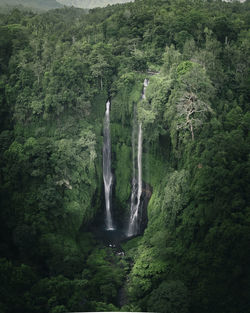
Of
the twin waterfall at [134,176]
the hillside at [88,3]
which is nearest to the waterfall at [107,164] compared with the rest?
the twin waterfall at [134,176]

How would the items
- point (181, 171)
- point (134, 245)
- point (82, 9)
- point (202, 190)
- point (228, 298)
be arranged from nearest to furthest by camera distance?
1. point (228, 298)
2. point (202, 190)
3. point (181, 171)
4. point (134, 245)
5. point (82, 9)

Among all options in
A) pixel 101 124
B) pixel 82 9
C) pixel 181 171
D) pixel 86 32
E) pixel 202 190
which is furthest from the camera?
pixel 82 9

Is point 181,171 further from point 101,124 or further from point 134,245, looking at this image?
point 101,124

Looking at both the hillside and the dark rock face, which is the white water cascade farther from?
the hillside

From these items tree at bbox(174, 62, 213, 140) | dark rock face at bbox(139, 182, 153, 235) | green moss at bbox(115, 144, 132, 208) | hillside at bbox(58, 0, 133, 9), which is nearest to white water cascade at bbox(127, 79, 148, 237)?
dark rock face at bbox(139, 182, 153, 235)

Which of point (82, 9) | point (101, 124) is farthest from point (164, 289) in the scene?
point (82, 9)

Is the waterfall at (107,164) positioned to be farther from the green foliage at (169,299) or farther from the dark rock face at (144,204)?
the green foliage at (169,299)
